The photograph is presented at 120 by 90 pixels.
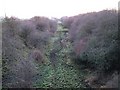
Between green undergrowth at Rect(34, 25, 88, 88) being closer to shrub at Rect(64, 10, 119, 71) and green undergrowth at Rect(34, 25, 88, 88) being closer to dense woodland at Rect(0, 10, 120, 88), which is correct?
dense woodland at Rect(0, 10, 120, 88)

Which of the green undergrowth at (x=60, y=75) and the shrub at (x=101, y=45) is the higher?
the shrub at (x=101, y=45)

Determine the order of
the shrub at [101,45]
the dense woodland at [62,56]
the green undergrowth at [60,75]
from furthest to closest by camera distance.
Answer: the green undergrowth at [60,75] → the dense woodland at [62,56] → the shrub at [101,45]

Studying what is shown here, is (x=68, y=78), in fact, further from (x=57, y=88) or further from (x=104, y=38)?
(x=104, y=38)

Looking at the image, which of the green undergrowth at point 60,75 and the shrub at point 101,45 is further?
the green undergrowth at point 60,75

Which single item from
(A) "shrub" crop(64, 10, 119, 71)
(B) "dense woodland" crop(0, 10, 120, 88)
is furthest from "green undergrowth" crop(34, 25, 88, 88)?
(A) "shrub" crop(64, 10, 119, 71)

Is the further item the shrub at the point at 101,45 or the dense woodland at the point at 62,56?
the dense woodland at the point at 62,56

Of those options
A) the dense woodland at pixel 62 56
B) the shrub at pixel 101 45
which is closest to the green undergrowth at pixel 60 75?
the dense woodland at pixel 62 56

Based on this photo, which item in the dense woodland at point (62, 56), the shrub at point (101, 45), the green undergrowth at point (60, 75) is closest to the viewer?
the shrub at point (101, 45)

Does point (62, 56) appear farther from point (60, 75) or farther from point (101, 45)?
point (101, 45)

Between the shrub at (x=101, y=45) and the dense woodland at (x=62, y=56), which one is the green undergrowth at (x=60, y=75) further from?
the shrub at (x=101, y=45)

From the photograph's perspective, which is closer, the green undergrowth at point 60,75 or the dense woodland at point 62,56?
the dense woodland at point 62,56
